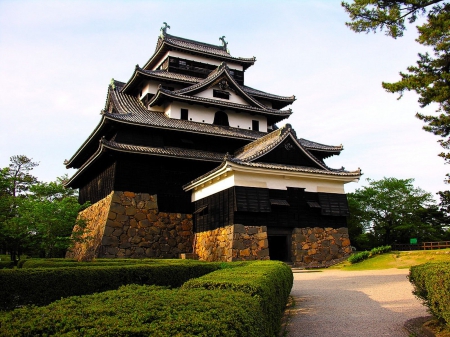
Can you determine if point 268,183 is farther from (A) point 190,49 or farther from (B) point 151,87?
(A) point 190,49

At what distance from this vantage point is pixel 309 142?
29.8 m

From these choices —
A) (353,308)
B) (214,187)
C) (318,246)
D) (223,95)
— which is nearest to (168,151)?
(214,187)

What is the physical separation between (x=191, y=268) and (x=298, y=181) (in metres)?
11.6

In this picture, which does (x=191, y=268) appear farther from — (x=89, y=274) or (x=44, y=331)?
(x=44, y=331)

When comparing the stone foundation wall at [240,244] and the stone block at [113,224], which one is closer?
the stone foundation wall at [240,244]

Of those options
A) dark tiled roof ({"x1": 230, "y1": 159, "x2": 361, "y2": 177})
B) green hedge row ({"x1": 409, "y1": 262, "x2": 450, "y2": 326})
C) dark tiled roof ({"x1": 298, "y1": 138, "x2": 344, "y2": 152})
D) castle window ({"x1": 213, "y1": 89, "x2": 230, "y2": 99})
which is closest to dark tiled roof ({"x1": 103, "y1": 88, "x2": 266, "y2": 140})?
castle window ({"x1": 213, "y1": 89, "x2": 230, "y2": 99})

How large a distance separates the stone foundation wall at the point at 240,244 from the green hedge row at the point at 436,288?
11825mm

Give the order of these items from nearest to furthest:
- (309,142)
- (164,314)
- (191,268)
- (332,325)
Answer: (164,314)
(332,325)
(191,268)
(309,142)

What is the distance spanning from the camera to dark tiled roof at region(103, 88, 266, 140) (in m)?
24.2

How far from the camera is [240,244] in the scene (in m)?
19.1

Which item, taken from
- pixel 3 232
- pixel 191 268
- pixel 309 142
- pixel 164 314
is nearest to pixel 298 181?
pixel 309 142

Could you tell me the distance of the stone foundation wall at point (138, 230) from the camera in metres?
22.1

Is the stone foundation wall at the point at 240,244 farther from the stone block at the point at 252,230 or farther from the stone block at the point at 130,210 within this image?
the stone block at the point at 130,210

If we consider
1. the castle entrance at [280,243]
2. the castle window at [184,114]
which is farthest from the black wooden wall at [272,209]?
the castle window at [184,114]
